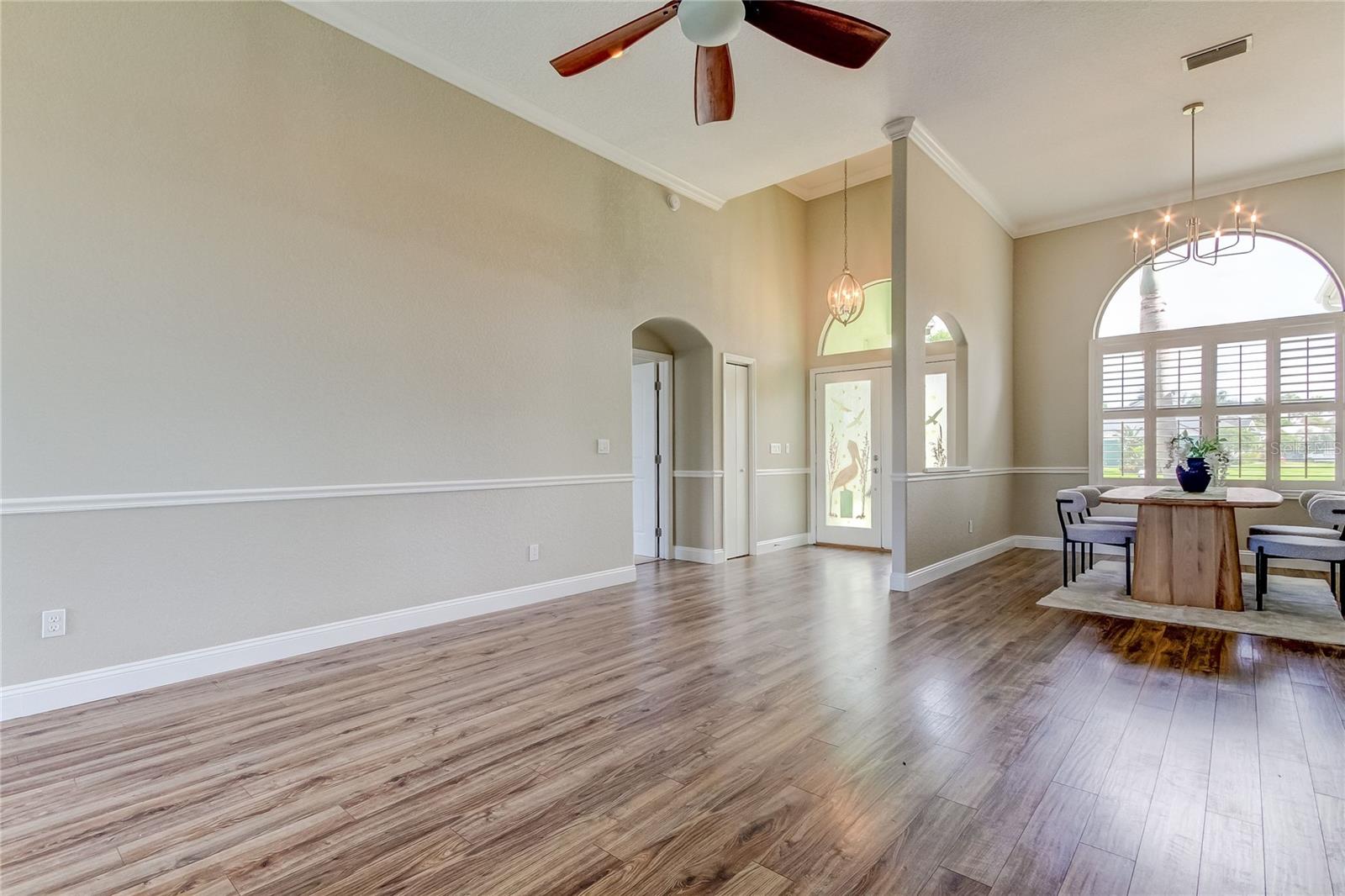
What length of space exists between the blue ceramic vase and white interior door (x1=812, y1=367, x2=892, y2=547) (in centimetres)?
279

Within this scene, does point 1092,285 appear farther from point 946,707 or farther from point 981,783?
point 981,783

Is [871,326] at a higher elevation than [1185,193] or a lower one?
lower

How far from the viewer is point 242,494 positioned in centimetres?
317

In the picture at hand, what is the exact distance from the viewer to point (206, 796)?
200cm

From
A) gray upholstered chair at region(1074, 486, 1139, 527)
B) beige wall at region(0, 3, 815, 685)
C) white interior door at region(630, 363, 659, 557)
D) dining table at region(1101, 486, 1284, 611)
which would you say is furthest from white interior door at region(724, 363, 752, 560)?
dining table at region(1101, 486, 1284, 611)

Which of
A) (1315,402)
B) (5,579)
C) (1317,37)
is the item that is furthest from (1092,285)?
(5,579)

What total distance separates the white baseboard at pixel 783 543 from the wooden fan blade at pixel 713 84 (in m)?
4.68

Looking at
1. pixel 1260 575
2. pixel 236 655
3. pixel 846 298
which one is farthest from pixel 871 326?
pixel 236 655

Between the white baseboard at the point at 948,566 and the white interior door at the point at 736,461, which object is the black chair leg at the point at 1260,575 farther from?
the white interior door at the point at 736,461

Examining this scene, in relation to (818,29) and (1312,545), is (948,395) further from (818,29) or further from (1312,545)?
(818,29)

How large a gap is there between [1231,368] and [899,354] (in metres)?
3.84

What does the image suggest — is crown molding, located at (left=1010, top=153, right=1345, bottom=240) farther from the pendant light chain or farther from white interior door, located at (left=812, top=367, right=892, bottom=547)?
white interior door, located at (left=812, top=367, right=892, bottom=547)

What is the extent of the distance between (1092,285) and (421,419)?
706 cm

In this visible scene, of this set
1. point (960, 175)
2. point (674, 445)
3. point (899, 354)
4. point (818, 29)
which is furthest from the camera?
point (674, 445)
